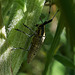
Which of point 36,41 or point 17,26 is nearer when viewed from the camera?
point 17,26

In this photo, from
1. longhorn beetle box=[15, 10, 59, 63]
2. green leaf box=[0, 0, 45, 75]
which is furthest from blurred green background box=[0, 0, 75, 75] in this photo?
green leaf box=[0, 0, 45, 75]

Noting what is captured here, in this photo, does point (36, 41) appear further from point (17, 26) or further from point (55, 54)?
point (17, 26)

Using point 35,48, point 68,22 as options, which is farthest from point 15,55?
point 68,22

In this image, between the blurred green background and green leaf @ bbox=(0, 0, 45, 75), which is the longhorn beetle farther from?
green leaf @ bbox=(0, 0, 45, 75)

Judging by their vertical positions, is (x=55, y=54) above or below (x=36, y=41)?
below

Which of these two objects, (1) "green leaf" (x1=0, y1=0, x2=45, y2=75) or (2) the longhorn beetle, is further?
(2) the longhorn beetle

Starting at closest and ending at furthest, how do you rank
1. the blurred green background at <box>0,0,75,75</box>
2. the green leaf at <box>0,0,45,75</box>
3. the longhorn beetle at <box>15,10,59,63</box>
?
the green leaf at <box>0,0,45,75</box>
the blurred green background at <box>0,0,75,75</box>
the longhorn beetle at <box>15,10,59,63</box>

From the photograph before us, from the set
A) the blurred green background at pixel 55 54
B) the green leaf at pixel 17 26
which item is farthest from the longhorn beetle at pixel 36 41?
the green leaf at pixel 17 26

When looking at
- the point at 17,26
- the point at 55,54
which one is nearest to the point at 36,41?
the point at 55,54

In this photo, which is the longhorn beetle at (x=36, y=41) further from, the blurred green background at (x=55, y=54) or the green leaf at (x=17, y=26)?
the green leaf at (x=17, y=26)

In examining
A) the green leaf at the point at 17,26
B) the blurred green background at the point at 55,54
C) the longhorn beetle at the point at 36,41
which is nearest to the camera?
the green leaf at the point at 17,26

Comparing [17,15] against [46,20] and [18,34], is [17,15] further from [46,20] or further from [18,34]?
[46,20]
